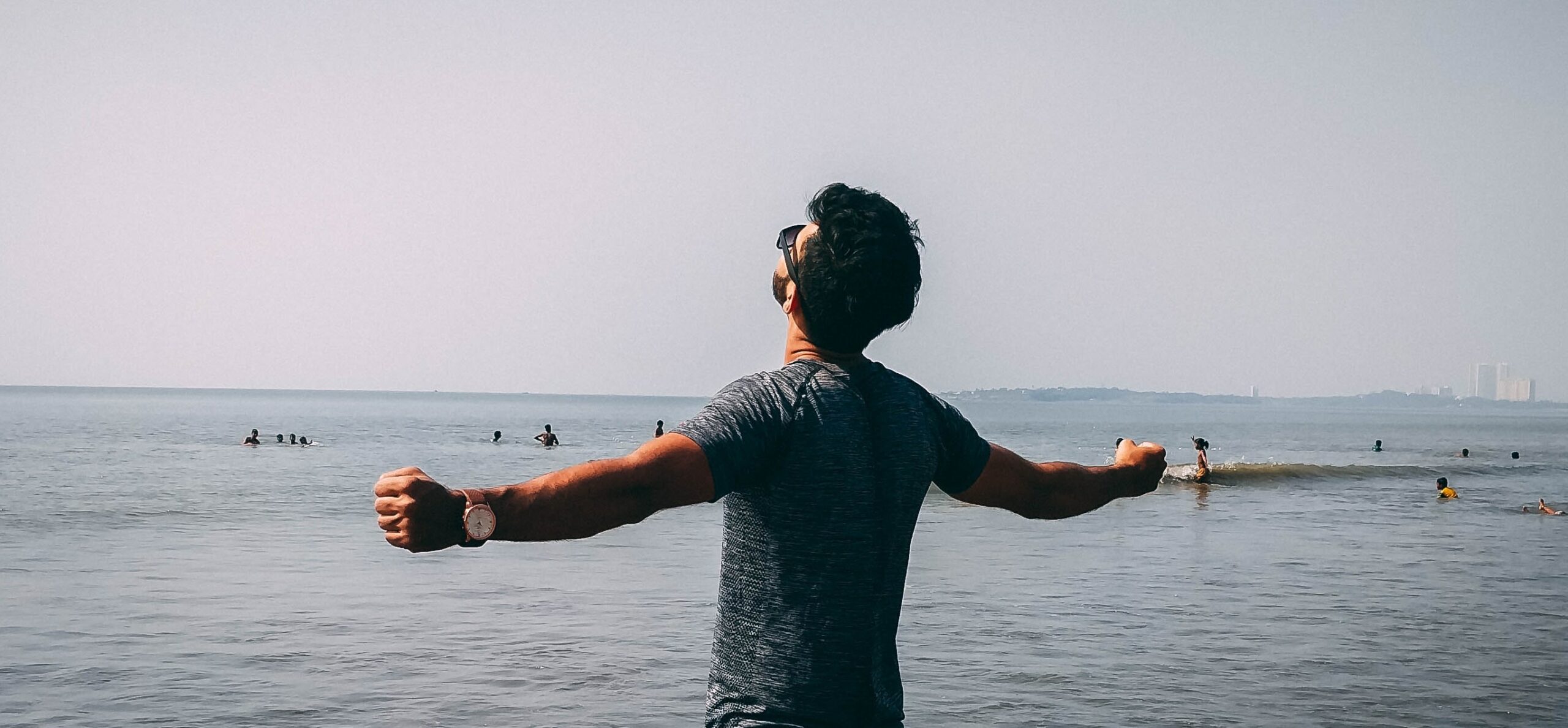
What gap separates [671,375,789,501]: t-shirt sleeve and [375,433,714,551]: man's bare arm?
0.10ft

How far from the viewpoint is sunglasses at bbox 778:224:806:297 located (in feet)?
8.72

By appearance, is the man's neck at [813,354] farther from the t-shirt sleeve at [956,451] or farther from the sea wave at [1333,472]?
the sea wave at [1333,472]

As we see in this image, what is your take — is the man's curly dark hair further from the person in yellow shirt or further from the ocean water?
the person in yellow shirt

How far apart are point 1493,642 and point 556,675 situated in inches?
375

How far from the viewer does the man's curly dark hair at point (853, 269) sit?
262 centimetres

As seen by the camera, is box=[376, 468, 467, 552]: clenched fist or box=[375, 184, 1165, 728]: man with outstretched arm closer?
box=[376, 468, 467, 552]: clenched fist

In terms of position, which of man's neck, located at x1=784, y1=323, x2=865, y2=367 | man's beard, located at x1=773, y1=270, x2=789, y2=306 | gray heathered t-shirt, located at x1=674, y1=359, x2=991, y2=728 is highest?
man's beard, located at x1=773, y1=270, x2=789, y2=306

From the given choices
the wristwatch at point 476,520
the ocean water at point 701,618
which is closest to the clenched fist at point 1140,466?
the wristwatch at point 476,520

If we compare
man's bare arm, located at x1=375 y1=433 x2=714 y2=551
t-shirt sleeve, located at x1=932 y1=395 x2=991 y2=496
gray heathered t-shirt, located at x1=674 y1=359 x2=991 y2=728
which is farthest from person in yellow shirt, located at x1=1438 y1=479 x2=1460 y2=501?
man's bare arm, located at x1=375 y1=433 x2=714 y2=551

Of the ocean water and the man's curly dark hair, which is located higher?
the man's curly dark hair

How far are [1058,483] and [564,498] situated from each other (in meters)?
1.40

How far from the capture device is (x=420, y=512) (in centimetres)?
210

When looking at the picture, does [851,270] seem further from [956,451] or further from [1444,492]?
[1444,492]

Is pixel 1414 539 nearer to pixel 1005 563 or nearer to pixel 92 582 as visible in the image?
pixel 1005 563
